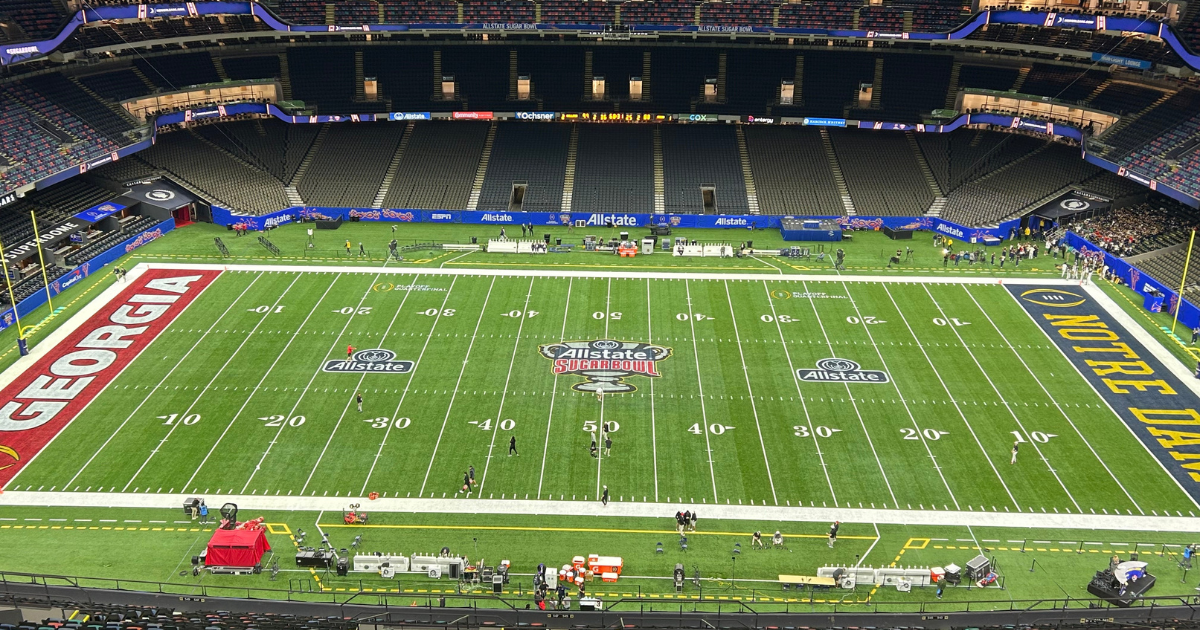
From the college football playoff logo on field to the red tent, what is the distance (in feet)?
57.7

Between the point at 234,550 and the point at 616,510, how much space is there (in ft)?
44.8

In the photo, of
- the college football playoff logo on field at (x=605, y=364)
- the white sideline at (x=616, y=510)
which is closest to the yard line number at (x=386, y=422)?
the white sideline at (x=616, y=510)

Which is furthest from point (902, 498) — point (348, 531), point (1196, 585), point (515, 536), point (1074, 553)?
point (348, 531)

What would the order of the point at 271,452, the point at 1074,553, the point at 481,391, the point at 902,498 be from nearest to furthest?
1. the point at 1074,553
2. the point at 902,498
3. the point at 271,452
4. the point at 481,391

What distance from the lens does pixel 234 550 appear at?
3216 centimetres

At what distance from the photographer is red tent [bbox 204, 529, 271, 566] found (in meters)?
32.1

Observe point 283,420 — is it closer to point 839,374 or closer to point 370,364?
point 370,364

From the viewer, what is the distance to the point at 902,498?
36.9 metres

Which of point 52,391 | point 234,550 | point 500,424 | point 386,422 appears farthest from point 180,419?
point 500,424

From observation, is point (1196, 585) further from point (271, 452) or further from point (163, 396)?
point (163, 396)

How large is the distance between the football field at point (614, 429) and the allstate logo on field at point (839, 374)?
0.49 ft

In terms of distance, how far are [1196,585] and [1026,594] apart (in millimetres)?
5881

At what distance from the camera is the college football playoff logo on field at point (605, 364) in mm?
46031

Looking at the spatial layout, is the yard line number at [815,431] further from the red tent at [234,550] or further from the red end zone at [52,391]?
the red end zone at [52,391]
